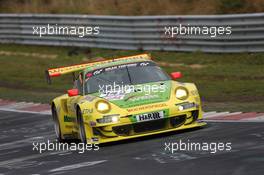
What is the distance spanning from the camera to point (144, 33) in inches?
1003

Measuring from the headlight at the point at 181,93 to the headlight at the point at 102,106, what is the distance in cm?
102

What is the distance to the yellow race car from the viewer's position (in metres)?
11.7

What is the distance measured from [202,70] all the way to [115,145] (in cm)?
1117

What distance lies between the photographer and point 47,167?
10.4m

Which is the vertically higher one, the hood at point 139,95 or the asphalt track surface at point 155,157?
the hood at point 139,95

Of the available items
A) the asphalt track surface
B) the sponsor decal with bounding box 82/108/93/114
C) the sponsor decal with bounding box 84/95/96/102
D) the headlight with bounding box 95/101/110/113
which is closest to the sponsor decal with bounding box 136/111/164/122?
the asphalt track surface

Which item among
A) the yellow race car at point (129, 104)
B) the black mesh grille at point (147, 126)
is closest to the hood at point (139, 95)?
the yellow race car at point (129, 104)

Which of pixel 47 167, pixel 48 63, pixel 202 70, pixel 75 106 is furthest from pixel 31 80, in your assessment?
pixel 47 167

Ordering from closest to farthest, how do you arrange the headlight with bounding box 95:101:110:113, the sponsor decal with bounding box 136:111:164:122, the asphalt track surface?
the asphalt track surface, the sponsor decal with bounding box 136:111:164:122, the headlight with bounding box 95:101:110:113

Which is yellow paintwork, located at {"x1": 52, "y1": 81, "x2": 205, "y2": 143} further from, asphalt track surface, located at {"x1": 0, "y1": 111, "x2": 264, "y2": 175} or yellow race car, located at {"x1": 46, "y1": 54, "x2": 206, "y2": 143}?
asphalt track surface, located at {"x1": 0, "y1": 111, "x2": 264, "y2": 175}

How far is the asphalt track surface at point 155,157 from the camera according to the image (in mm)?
8906

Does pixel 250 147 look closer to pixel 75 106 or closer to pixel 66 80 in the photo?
pixel 75 106

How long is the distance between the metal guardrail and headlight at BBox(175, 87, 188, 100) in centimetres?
975

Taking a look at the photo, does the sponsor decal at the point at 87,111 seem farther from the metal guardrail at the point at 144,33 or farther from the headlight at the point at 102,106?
the metal guardrail at the point at 144,33
